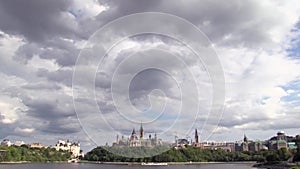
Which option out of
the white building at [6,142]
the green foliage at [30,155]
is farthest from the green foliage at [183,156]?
the white building at [6,142]

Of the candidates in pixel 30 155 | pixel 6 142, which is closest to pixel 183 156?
pixel 30 155

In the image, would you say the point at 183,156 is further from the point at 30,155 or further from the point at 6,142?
the point at 6,142

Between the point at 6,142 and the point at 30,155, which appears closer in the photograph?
the point at 30,155

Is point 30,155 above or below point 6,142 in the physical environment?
below

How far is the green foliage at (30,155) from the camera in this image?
12075cm

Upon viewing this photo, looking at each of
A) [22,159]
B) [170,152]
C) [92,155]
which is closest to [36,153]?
[22,159]

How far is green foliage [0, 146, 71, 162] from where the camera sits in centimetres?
12075

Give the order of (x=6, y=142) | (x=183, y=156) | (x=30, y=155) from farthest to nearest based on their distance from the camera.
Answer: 1. (x=6, y=142)
2. (x=30, y=155)
3. (x=183, y=156)

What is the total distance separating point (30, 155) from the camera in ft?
437

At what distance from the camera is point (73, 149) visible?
637 ft

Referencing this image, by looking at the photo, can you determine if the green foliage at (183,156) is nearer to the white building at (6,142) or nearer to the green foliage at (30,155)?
the green foliage at (30,155)

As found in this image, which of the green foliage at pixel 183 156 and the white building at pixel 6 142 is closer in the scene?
the green foliage at pixel 183 156

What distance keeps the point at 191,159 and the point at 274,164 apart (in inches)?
1848

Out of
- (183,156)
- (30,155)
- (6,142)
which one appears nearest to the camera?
(183,156)
